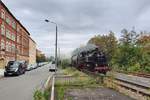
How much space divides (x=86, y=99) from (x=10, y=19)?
6803cm

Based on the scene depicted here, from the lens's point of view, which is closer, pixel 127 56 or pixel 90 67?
pixel 90 67

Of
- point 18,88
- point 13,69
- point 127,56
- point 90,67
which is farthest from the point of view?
point 127,56

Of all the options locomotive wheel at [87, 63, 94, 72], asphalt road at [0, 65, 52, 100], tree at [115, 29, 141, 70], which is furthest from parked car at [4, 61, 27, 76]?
tree at [115, 29, 141, 70]

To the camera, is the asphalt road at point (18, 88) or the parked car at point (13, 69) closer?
the asphalt road at point (18, 88)

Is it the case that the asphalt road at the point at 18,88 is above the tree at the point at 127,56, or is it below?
below

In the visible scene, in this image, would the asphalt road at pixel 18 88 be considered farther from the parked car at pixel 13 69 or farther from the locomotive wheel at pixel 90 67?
the parked car at pixel 13 69

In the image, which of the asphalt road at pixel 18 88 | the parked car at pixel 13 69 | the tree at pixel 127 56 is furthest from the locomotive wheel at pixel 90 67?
the tree at pixel 127 56

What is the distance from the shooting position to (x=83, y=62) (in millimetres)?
42312

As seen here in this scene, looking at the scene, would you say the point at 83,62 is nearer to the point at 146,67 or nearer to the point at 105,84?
the point at 146,67

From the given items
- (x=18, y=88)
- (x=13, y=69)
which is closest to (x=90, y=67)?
(x=13, y=69)

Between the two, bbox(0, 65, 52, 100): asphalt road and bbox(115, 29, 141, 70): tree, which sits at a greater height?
bbox(115, 29, 141, 70): tree

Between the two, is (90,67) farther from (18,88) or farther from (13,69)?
(18,88)

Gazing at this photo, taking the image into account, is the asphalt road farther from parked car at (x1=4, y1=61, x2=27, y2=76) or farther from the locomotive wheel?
parked car at (x1=4, y1=61, x2=27, y2=76)

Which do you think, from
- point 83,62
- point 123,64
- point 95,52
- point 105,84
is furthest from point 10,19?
point 105,84
